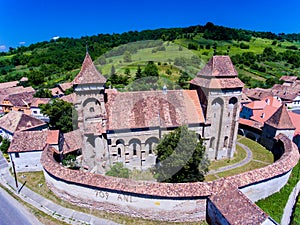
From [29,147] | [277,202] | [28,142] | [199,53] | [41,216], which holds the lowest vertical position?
[41,216]

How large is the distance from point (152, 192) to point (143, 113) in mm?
13759

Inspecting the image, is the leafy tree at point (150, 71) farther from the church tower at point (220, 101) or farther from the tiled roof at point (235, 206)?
the tiled roof at point (235, 206)

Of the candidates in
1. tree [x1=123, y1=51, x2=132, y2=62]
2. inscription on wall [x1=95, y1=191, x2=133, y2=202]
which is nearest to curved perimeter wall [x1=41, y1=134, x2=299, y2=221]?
inscription on wall [x1=95, y1=191, x2=133, y2=202]

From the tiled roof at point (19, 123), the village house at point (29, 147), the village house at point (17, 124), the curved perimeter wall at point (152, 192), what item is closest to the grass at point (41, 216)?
the curved perimeter wall at point (152, 192)

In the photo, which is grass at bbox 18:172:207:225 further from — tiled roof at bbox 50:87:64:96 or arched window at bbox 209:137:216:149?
tiled roof at bbox 50:87:64:96

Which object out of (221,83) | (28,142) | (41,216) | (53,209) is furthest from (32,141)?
(221,83)

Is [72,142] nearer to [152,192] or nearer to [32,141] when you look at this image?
[32,141]

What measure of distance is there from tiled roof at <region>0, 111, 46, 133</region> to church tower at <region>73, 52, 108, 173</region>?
58.2 ft

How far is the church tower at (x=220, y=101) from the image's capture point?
3300 cm

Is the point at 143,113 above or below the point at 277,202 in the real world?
above

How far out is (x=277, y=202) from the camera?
87.9 ft

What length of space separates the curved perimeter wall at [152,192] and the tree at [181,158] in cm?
368

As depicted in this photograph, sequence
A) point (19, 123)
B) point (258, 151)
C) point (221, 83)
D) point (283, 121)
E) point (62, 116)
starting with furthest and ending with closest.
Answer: point (62, 116)
point (19, 123)
point (258, 151)
point (283, 121)
point (221, 83)

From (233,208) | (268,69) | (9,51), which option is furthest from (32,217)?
(9,51)
